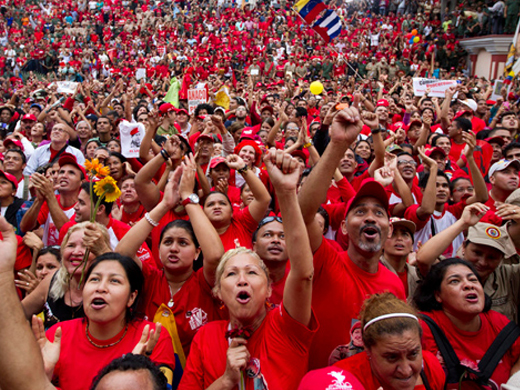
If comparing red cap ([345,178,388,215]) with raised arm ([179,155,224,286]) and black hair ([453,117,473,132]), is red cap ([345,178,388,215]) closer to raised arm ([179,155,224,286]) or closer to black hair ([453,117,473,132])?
raised arm ([179,155,224,286])

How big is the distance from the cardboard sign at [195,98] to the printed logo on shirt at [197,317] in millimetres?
6659

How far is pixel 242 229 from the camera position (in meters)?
3.86

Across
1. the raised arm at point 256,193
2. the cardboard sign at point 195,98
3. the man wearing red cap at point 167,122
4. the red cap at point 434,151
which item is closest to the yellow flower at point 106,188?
the raised arm at point 256,193

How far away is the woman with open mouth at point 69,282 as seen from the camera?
2809 mm

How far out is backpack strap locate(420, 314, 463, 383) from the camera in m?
2.38

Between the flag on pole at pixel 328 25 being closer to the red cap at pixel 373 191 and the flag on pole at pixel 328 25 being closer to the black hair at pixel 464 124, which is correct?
the black hair at pixel 464 124

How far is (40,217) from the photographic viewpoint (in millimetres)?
4469

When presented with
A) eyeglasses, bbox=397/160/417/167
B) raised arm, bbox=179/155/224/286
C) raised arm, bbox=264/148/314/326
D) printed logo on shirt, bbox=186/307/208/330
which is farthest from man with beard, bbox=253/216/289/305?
eyeglasses, bbox=397/160/417/167

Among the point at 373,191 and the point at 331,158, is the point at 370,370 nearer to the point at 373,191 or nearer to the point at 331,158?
the point at 331,158

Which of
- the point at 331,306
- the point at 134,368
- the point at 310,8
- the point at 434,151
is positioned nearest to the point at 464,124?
the point at 434,151

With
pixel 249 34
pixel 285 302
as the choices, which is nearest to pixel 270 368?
pixel 285 302

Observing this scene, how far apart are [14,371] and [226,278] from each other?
1.17 meters

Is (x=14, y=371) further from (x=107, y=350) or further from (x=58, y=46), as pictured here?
(x=58, y=46)

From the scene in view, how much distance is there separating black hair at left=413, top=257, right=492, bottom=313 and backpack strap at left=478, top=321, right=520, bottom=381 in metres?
0.23
